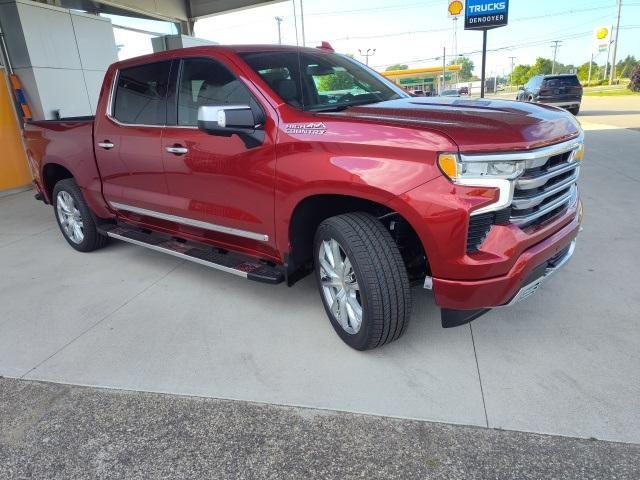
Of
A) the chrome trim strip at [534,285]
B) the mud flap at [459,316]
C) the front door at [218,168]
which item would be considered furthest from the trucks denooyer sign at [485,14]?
the mud flap at [459,316]

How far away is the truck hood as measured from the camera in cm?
239

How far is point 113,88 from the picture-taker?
4.54 m

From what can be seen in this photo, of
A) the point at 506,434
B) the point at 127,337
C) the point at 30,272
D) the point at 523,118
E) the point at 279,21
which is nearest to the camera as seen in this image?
the point at 506,434

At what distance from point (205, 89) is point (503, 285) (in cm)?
251

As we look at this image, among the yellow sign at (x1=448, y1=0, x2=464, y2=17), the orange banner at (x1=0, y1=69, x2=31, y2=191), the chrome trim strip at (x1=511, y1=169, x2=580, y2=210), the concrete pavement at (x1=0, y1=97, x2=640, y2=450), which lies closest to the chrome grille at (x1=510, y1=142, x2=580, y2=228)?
the chrome trim strip at (x1=511, y1=169, x2=580, y2=210)

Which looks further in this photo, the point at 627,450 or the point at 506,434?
the point at 506,434

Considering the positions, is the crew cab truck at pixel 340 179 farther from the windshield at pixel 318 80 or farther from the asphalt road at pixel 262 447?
the asphalt road at pixel 262 447

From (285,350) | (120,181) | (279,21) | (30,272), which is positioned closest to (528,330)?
(285,350)

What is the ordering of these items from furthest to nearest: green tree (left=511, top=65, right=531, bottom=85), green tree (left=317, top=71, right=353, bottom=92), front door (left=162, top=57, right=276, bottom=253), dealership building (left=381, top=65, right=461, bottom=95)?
green tree (left=511, top=65, right=531, bottom=85), dealership building (left=381, top=65, right=461, bottom=95), green tree (left=317, top=71, right=353, bottom=92), front door (left=162, top=57, right=276, bottom=253)

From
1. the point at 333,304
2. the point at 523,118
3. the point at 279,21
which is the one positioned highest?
the point at 279,21

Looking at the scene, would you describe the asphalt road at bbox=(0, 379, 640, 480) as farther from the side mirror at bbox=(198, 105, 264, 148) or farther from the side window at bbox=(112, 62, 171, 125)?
the side window at bbox=(112, 62, 171, 125)

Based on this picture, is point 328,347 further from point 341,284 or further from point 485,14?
point 485,14

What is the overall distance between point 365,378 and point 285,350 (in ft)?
2.00

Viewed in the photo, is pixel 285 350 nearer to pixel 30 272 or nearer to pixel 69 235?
pixel 30 272
